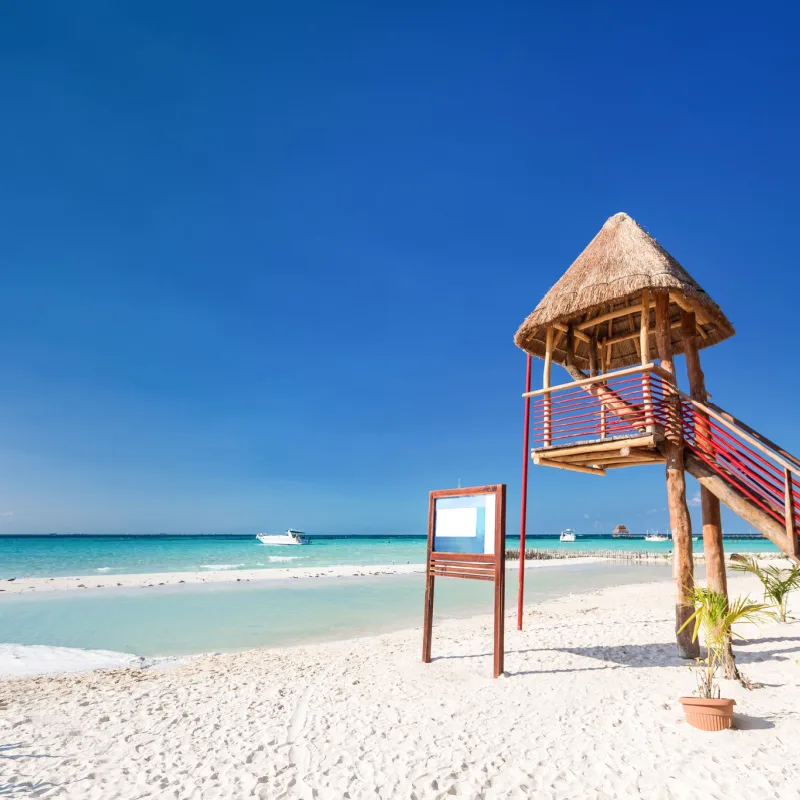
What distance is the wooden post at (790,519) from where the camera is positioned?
22.5 feet

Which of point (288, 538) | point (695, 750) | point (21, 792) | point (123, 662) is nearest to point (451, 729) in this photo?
point (695, 750)

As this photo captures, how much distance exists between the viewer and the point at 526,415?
11.7 meters

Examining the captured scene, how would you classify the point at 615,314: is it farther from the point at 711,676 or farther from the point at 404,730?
the point at 404,730

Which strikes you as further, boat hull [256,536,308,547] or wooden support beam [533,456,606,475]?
boat hull [256,536,308,547]

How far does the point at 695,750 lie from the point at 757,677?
131 inches

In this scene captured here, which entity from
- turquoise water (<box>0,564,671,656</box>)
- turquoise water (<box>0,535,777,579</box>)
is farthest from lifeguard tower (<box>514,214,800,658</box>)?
turquoise water (<box>0,535,777,579</box>)

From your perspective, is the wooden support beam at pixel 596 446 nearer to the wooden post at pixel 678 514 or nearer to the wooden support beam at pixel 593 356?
the wooden post at pixel 678 514

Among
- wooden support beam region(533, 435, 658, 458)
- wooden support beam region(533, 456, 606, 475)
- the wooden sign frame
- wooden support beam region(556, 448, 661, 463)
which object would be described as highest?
wooden support beam region(533, 435, 658, 458)

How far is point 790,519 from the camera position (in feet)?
22.6

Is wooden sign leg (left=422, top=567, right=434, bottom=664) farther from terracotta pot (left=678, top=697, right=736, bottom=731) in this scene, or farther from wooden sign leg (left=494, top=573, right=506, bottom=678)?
terracotta pot (left=678, top=697, right=736, bottom=731)

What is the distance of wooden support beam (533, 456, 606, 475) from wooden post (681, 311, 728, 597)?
7.33 ft

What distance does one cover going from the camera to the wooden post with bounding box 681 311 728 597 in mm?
8438

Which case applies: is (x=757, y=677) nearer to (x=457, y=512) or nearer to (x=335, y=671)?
(x=457, y=512)

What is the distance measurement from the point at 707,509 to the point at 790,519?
1.96 meters
